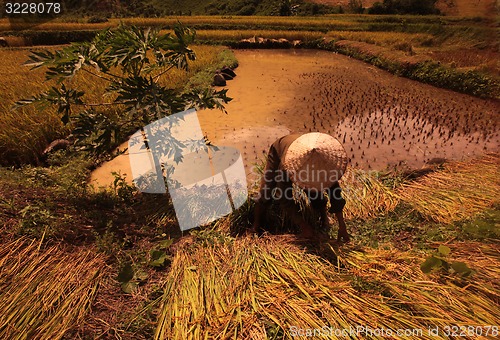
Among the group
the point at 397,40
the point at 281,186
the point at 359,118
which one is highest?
the point at 397,40

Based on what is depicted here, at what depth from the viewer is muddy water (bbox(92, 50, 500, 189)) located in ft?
14.8

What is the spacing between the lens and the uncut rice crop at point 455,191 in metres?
2.62

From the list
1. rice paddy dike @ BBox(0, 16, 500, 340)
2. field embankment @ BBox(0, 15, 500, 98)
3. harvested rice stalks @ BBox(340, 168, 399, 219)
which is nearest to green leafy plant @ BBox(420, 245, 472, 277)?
rice paddy dike @ BBox(0, 16, 500, 340)

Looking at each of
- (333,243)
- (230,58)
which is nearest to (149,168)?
(333,243)

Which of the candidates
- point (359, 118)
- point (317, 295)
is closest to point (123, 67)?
point (317, 295)

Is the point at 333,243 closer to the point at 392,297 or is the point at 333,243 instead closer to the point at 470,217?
the point at 392,297

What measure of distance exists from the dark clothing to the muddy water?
1.62m

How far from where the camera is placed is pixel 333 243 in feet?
7.07

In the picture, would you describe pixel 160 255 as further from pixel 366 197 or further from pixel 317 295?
pixel 366 197

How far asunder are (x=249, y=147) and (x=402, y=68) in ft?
21.7

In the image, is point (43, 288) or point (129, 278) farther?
point (129, 278)

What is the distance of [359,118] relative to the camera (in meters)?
5.69

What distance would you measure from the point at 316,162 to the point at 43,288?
208cm

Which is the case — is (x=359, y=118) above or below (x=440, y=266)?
below
